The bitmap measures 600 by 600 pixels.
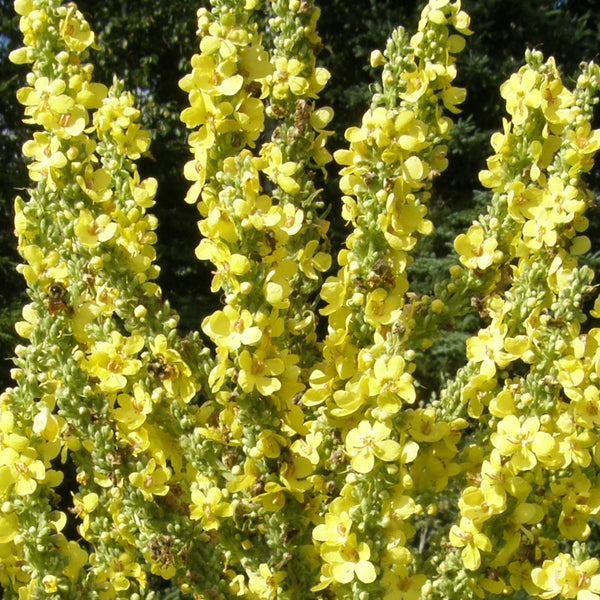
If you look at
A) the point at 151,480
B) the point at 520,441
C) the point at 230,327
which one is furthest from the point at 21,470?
the point at 520,441

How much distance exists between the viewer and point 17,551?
57.0 inches

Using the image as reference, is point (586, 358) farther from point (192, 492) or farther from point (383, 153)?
point (192, 492)

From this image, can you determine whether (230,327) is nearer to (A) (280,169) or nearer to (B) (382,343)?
(B) (382,343)

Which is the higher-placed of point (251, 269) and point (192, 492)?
point (251, 269)

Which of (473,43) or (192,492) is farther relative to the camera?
(473,43)

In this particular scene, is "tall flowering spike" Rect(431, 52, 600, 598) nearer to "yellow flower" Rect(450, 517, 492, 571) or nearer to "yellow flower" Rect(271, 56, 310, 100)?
"yellow flower" Rect(450, 517, 492, 571)

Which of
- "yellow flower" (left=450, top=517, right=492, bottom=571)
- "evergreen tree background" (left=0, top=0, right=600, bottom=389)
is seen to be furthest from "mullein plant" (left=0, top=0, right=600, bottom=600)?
"evergreen tree background" (left=0, top=0, right=600, bottom=389)

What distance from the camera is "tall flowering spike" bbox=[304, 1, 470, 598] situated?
1.26 m

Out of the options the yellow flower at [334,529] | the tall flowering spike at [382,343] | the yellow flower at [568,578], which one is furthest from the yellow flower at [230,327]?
the yellow flower at [568,578]

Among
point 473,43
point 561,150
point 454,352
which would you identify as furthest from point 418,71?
point 473,43

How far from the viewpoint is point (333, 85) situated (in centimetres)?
550

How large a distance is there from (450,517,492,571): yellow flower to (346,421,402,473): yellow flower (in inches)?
8.3

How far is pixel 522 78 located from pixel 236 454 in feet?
2.91

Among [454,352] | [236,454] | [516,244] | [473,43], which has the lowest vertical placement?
[236,454]
